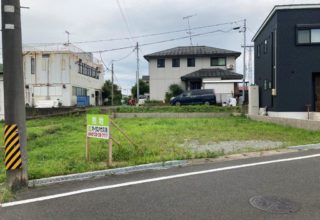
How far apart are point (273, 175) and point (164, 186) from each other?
7.33 ft

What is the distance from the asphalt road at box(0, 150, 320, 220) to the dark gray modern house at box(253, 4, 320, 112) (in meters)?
12.5

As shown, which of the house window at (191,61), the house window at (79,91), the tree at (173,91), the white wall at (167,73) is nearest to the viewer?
the tree at (173,91)

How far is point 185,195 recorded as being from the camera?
210 inches

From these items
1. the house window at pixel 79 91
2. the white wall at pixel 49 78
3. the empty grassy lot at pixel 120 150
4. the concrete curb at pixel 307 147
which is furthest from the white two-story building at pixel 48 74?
the concrete curb at pixel 307 147

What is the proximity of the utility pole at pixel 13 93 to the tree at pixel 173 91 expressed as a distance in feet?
104

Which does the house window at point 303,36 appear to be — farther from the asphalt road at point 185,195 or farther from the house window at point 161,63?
the house window at point 161,63

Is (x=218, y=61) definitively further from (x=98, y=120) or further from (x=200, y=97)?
(x=98, y=120)

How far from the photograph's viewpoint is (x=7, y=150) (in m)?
6.05

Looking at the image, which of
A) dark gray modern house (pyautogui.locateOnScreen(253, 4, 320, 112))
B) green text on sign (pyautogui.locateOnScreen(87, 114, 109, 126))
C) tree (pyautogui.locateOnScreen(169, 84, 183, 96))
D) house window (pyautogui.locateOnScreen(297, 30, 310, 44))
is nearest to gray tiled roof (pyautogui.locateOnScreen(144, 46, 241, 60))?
tree (pyautogui.locateOnScreen(169, 84, 183, 96))

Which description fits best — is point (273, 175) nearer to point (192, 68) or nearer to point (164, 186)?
point (164, 186)

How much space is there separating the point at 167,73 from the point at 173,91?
8.04 ft

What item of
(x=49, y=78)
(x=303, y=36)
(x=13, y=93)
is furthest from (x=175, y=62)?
(x=13, y=93)

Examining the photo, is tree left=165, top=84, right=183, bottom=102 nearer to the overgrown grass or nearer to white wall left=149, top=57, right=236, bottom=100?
white wall left=149, top=57, right=236, bottom=100

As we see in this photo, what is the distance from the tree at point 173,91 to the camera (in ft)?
Answer: 124
